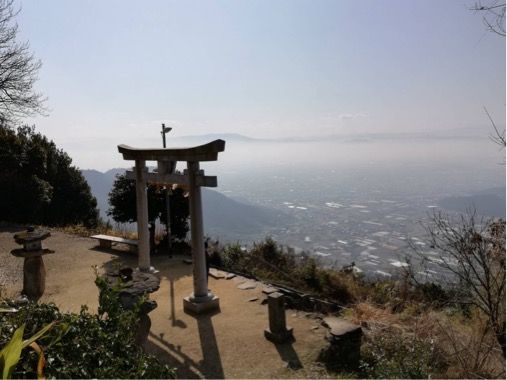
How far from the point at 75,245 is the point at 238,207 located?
85.6 meters

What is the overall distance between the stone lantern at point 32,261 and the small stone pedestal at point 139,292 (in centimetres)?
342

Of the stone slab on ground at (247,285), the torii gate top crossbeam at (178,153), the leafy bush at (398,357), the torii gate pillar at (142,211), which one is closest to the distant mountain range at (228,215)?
the torii gate pillar at (142,211)

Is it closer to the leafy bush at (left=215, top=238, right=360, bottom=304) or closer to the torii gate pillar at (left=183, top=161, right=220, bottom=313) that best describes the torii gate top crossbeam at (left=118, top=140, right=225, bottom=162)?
the torii gate pillar at (left=183, top=161, right=220, bottom=313)

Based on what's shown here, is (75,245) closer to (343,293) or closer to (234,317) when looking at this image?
(234,317)

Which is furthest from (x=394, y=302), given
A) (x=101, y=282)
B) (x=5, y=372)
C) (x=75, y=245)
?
(x=75, y=245)

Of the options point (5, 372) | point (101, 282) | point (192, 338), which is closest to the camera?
point (5, 372)

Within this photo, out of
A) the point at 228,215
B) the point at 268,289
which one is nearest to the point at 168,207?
the point at 268,289

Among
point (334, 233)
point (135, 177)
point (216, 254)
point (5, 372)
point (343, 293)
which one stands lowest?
point (334, 233)

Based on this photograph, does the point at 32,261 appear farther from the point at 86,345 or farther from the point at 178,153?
the point at 86,345

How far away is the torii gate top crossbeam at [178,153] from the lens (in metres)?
6.51

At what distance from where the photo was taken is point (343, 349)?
5.20m

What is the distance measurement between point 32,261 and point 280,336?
5.49 meters

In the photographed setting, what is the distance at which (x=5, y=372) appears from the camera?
7.98ft

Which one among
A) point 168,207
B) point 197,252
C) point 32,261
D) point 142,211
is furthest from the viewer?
point 168,207
